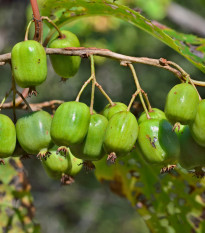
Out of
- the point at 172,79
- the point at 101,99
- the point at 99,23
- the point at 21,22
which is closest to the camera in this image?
the point at 21,22

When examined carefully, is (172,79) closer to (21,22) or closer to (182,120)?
(21,22)

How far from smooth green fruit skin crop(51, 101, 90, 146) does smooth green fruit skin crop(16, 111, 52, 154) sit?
0.12 metres

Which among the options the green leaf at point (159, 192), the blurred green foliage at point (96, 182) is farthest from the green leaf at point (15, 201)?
the blurred green foliage at point (96, 182)

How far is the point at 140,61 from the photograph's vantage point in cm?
179

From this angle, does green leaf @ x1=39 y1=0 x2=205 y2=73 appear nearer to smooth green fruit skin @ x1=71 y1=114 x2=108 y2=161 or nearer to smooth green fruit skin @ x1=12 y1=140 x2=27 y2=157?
smooth green fruit skin @ x1=71 y1=114 x2=108 y2=161

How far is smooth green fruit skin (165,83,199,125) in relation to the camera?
5.30 ft

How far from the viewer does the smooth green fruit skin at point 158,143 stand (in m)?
1.70

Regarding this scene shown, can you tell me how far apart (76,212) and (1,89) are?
3.70m

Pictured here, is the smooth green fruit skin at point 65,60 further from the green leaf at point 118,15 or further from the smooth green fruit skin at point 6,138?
the smooth green fruit skin at point 6,138

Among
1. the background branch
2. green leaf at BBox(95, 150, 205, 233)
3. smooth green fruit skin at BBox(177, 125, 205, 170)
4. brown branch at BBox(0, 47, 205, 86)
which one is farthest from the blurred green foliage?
smooth green fruit skin at BBox(177, 125, 205, 170)

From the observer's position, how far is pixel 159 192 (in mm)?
2650

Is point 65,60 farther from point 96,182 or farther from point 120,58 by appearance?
point 96,182

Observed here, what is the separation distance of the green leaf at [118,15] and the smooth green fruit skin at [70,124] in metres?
0.55

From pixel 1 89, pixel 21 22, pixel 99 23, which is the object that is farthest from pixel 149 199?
pixel 1 89
